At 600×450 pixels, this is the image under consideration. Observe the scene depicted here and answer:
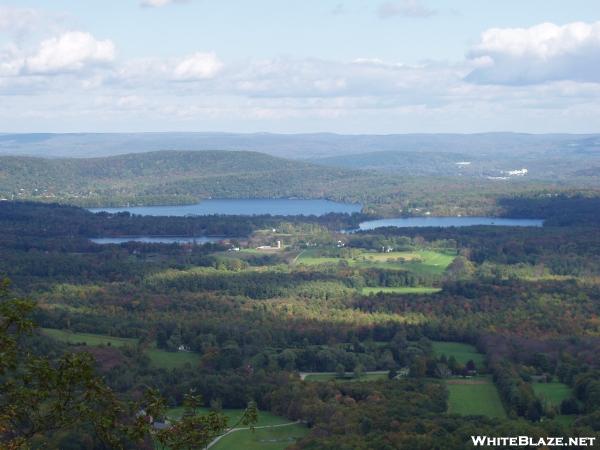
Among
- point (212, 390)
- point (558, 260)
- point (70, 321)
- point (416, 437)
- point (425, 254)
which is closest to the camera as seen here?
point (416, 437)

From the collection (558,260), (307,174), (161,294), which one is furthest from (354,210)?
(161,294)

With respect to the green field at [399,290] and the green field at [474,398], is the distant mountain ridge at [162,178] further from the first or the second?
the green field at [474,398]

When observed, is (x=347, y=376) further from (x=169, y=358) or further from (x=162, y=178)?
(x=162, y=178)

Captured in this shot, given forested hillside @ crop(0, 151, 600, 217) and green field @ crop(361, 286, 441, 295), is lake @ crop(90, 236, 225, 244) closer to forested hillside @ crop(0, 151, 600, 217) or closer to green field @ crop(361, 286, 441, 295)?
forested hillside @ crop(0, 151, 600, 217)

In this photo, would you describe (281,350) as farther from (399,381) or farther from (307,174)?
(307,174)

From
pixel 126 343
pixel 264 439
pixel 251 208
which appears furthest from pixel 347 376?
pixel 251 208

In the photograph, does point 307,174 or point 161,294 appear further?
point 307,174

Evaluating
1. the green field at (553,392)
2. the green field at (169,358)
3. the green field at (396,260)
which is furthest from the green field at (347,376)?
the green field at (396,260)
